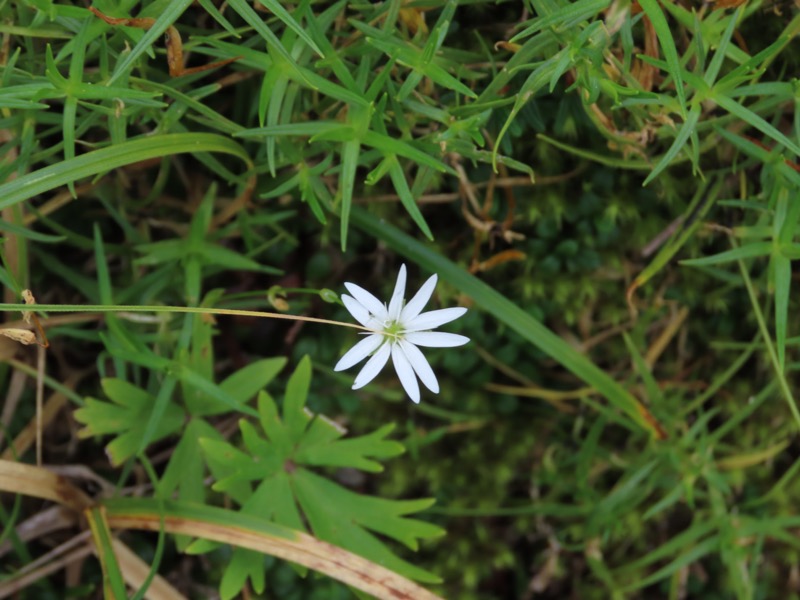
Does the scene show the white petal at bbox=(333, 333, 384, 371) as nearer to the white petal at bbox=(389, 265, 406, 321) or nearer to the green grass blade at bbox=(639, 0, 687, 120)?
the white petal at bbox=(389, 265, 406, 321)

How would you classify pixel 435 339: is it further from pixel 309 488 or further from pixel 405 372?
pixel 309 488

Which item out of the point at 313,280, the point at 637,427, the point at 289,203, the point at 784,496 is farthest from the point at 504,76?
the point at 784,496

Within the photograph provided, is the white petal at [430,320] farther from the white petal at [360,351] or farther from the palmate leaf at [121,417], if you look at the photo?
the palmate leaf at [121,417]

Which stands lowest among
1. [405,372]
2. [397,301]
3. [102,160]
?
[405,372]

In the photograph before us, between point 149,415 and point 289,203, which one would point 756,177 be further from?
point 149,415

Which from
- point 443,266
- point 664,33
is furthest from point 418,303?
point 664,33

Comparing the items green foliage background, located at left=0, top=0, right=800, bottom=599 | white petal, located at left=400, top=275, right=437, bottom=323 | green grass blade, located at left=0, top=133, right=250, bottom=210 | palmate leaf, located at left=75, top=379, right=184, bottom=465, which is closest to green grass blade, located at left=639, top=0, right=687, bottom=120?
green foliage background, located at left=0, top=0, right=800, bottom=599

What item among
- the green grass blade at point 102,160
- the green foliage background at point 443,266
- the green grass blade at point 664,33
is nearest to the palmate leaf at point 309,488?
the green foliage background at point 443,266
